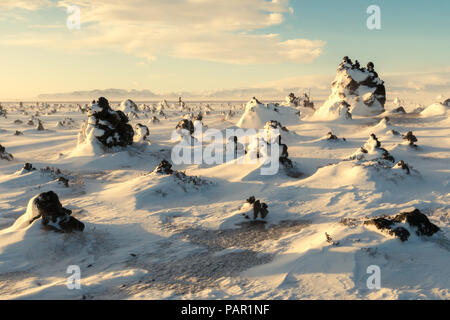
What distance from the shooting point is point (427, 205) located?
494 inches

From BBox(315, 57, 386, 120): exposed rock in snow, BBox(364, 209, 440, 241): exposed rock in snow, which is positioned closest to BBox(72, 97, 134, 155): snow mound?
BBox(364, 209, 440, 241): exposed rock in snow

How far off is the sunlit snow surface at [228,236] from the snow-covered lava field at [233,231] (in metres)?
0.04

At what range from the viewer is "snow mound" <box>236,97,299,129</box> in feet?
123

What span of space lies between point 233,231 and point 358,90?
39.2m

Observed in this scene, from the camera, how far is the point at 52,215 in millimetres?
10188

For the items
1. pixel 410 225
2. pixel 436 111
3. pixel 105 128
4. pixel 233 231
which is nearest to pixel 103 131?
pixel 105 128

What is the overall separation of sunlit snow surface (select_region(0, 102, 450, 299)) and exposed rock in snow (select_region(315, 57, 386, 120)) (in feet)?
72.5

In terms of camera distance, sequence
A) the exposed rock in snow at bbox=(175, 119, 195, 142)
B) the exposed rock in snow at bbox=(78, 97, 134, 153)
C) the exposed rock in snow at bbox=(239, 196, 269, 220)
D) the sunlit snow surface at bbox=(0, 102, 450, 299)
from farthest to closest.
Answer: the exposed rock in snow at bbox=(175, 119, 195, 142) < the exposed rock in snow at bbox=(78, 97, 134, 153) < the exposed rock in snow at bbox=(239, 196, 269, 220) < the sunlit snow surface at bbox=(0, 102, 450, 299)

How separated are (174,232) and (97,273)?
126 inches

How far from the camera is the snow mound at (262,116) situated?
123 ft

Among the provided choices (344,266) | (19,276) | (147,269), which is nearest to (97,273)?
(147,269)

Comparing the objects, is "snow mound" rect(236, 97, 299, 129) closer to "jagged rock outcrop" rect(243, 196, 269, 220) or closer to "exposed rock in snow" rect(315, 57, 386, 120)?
"exposed rock in snow" rect(315, 57, 386, 120)
